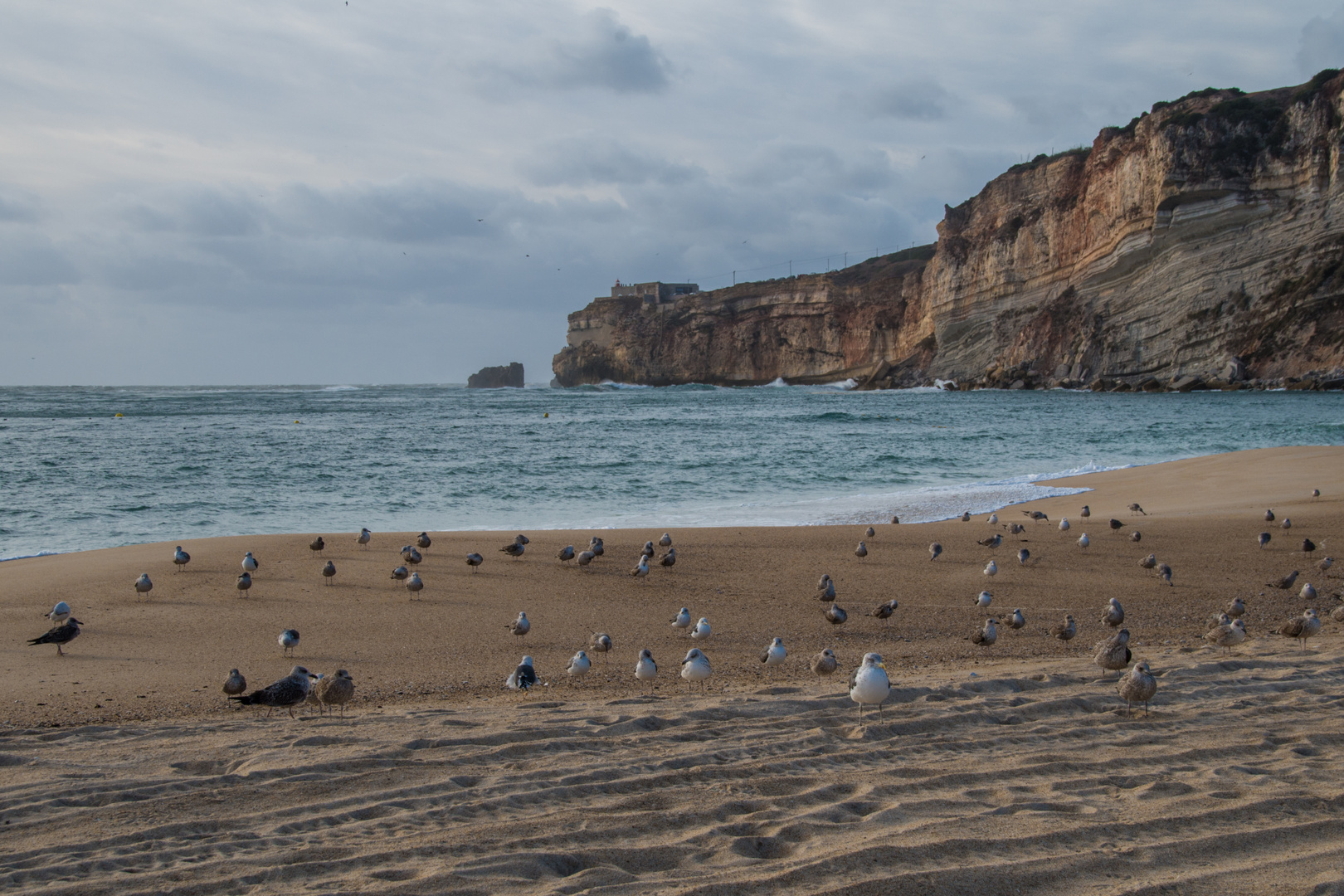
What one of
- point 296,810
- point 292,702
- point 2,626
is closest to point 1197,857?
point 296,810

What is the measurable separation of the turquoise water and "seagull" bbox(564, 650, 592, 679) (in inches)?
362

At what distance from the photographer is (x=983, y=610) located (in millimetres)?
9922

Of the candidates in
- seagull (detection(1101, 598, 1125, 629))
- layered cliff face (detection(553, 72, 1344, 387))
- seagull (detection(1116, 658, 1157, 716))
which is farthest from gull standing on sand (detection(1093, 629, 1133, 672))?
layered cliff face (detection(553, 72, 1344, 387))

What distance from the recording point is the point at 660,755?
503cm

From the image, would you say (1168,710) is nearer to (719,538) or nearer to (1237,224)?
(719,538)

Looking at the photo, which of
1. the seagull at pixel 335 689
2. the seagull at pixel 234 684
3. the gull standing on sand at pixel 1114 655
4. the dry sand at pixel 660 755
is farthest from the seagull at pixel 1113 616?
the seagull at pixel 234 684

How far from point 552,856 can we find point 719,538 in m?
10.5

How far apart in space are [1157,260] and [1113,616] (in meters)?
64.2

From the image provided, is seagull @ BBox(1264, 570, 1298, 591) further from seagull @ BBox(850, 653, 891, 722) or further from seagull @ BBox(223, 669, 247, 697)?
seagull @ BBox(223, 669, 247, 697)

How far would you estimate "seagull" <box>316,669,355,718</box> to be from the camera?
630 cm

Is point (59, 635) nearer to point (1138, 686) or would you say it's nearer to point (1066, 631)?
point (1138, 686)

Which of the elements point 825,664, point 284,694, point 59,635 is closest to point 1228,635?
point 825,664

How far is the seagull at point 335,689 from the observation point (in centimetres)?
630

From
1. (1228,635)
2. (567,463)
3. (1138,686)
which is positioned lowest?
(1228,635)
